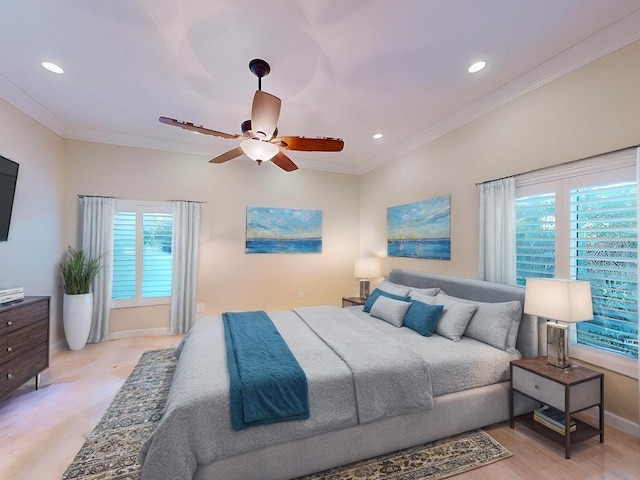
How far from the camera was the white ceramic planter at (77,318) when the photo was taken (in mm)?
3797

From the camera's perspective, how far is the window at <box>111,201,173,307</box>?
14.3ft

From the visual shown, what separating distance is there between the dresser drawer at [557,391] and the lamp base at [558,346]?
7.2 inches

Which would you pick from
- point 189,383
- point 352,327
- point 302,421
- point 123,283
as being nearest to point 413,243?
point 352,327

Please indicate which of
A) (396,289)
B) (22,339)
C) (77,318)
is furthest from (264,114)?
(77,318)

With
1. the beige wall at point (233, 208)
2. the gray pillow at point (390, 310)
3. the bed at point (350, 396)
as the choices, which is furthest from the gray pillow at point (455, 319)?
the beige wall at point (233, 208)

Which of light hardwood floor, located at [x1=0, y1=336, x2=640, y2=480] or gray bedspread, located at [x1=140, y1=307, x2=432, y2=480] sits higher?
gray bedspread, located at [x1=140, y1=307, x2=432, y2=480]

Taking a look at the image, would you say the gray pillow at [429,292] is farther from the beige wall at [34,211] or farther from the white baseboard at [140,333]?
the beige wall at [34,211]

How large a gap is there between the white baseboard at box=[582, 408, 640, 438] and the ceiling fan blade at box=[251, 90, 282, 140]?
11.3 feet

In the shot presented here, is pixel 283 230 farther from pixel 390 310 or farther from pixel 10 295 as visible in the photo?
pixel 10 295

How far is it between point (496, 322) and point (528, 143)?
172cm

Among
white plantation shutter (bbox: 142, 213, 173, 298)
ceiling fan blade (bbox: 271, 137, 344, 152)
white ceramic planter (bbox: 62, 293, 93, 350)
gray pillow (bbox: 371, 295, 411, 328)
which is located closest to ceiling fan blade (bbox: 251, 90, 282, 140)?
ceiling fan blade (bbox: 271, 137, 344, 152)

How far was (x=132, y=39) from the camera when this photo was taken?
89.2 inches

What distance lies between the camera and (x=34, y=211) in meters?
3.43

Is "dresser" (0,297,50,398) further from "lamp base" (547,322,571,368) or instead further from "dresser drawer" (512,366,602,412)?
"lamp base" (547,322,571,368)
